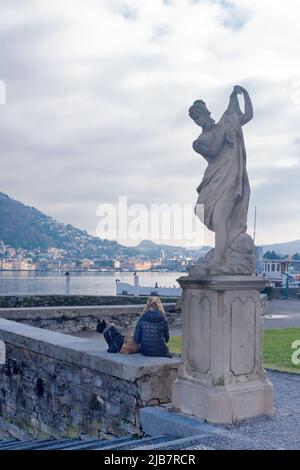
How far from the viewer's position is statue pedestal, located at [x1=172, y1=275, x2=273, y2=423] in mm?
6066

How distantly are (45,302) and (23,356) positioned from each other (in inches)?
453

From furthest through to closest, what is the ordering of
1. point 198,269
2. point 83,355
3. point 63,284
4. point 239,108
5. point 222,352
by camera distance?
1. point 63,284
2. point 83,355
3. point 239,108
4. point 198,269
5. point 222,352

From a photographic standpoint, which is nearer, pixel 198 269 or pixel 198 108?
pixel 198 269

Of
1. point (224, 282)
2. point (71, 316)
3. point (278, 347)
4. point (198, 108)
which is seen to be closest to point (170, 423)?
point (224, 282)

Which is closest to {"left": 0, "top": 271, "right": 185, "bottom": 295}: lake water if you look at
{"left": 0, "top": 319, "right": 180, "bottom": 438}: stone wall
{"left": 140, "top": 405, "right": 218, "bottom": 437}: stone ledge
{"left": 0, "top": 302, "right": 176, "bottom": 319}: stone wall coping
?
{"left": 0, "top": 302, "right": 176, "bottom": 319}: stone wall coping

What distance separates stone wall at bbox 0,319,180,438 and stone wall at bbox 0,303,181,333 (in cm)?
Answer: 431

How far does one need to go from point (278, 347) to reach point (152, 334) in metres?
5.97

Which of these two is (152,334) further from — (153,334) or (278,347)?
(278,347)

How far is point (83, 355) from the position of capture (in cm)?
756

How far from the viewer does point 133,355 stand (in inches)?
289

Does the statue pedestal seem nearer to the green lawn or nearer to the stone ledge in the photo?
the stone ledge

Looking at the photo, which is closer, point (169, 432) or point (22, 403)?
point (169, 432)
